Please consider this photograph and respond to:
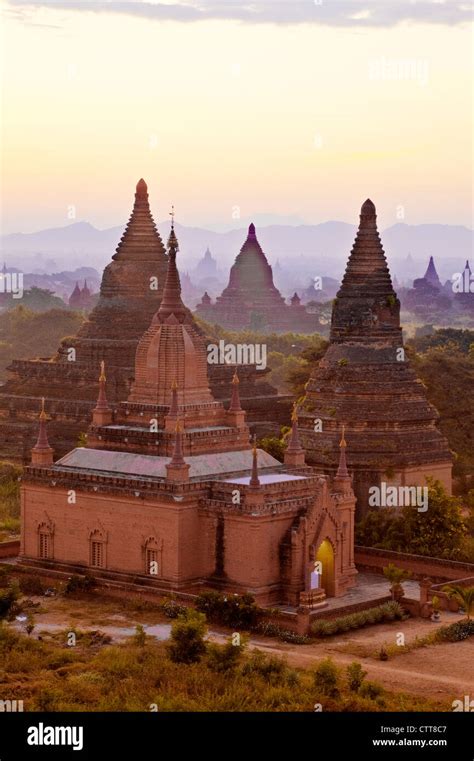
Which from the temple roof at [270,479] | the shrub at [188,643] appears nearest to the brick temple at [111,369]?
Answer: the temple roof at [270,479]

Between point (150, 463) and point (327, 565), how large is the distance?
483cm

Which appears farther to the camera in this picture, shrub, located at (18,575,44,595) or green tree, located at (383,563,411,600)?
shrub, located at (18,575,44,595)

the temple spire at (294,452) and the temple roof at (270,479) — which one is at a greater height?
the temple spire at (294,452)

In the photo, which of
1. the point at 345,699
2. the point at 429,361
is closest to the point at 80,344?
the point at 429,361

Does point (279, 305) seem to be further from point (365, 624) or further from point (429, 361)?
point (365, 624)

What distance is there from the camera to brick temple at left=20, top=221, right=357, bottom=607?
4150 centimetres

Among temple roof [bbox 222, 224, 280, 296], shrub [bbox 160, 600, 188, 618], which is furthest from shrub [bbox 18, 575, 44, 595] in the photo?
temple roof [bbox 222, 224, 280, 296]

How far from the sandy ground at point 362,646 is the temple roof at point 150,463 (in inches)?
128

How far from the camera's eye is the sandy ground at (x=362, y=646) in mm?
35688

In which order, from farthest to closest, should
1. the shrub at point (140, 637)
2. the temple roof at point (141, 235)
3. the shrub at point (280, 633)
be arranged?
the temple roof at point (141, 235) → the shrub at point (280, 633) → the shrub at point (140, 637)

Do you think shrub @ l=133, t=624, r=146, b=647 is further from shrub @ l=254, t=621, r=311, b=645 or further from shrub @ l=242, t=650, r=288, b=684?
shrub @ l=254, t=621, r=311, b=645

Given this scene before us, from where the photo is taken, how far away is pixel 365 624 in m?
40.7

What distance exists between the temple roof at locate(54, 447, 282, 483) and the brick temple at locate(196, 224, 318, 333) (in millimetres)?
78630

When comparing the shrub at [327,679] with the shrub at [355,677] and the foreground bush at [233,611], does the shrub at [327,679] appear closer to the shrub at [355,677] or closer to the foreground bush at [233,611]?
the shrub at [355,677]
